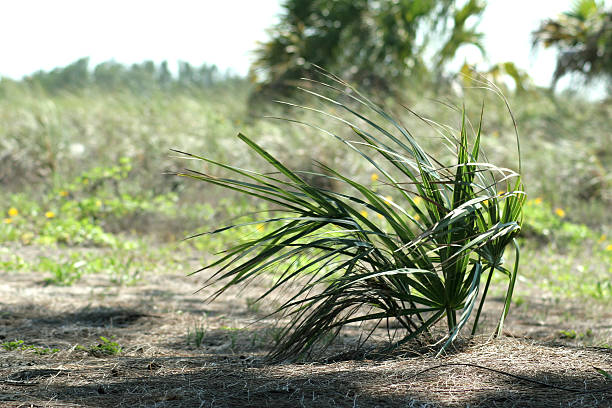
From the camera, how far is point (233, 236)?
7.58 meters

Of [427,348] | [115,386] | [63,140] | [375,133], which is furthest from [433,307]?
[63,140]

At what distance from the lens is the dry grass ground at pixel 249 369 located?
7.77 ft

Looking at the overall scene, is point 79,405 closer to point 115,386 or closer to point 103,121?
point 115,386

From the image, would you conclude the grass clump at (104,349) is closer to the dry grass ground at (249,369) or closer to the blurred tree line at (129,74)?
the dry grass ground at (249,369)

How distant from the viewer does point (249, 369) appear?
286 cm

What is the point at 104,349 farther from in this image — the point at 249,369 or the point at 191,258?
the point at 191,258

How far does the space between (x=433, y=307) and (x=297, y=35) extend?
41.7 feet

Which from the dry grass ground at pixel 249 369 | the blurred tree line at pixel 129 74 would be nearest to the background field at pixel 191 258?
the dry grass ground at pixel 249 369

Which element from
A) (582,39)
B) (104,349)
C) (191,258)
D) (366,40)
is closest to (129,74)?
(366,40)

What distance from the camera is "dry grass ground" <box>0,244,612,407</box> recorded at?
237 centimetres

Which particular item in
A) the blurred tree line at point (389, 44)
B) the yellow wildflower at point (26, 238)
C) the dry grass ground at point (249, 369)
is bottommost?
the dry grass ground at point (249, 369)

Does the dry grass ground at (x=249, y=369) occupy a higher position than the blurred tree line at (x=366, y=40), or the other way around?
the blurred tree line at (x=366, y=40)

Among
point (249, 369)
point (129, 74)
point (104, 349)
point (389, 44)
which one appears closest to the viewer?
point (249, 369)

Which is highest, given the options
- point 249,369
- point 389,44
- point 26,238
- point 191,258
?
point 389,44
